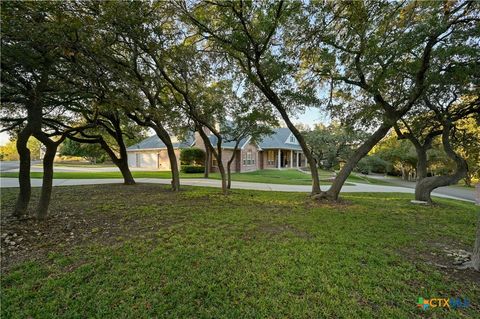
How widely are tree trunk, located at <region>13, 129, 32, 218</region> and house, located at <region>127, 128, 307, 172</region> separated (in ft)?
55.8

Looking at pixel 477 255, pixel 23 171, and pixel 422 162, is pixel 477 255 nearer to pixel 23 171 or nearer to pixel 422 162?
pixel 422 162

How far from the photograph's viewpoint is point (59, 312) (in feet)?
7.79

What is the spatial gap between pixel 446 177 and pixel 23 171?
43.6 ft

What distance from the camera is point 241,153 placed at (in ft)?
77.4

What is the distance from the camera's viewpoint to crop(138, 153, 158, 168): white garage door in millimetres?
26188

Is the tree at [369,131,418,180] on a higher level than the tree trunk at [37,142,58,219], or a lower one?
higher

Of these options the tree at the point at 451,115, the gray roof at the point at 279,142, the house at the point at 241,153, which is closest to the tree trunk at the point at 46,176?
the tree at the point at 451,115

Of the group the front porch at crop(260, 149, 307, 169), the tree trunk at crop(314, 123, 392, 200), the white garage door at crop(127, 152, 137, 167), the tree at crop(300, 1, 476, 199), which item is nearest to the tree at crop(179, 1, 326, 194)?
the tree at crop(300, 1, 476, 199)

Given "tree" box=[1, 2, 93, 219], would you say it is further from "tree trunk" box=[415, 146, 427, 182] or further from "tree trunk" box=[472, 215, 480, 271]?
"tree trunk" box=[415, 146, 427, 182]

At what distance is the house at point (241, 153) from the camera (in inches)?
906

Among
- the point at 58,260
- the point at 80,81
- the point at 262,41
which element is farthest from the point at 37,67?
the point at 262,41

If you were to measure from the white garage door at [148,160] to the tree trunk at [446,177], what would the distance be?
2475cm

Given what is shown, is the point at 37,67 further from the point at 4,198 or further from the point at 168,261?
the point at 4,198

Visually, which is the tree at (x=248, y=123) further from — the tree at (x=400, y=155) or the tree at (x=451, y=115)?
the tree at (x=400, y=155)
